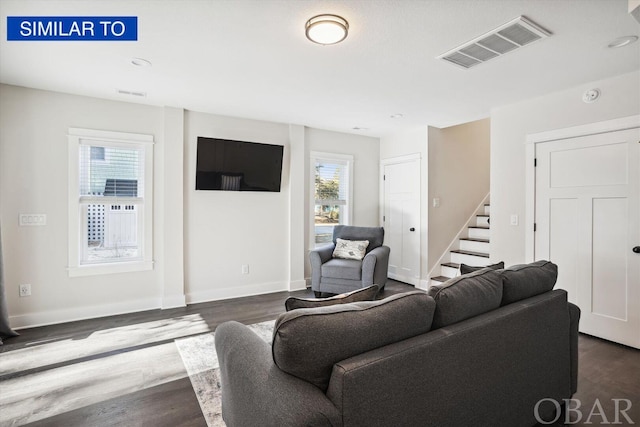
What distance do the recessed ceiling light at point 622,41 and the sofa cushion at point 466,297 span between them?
2038mm

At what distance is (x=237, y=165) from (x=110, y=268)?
1898mm

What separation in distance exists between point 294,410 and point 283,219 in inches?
154

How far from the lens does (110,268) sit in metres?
3.68

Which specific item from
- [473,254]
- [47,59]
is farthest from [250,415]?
[473,254]

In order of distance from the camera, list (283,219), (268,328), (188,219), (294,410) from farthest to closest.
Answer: (283,219)
(188,219)
(268,328)
(294,410)

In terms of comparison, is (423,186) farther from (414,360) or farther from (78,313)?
(78,313)

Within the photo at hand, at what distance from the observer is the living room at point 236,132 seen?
2.44 metres

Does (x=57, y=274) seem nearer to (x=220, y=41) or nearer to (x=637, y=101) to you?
(x=220, y=41)

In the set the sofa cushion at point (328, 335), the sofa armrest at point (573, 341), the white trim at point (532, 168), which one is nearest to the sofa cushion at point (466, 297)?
the sofa cushion at point (328, 335)

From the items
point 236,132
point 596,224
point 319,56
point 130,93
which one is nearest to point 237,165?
point 236,132

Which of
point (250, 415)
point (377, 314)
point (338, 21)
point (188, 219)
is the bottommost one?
point (250, 415)

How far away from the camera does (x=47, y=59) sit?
2.65 meters

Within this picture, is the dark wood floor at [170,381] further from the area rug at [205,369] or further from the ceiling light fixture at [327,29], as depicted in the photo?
the ceiling light fixture at [327,29]

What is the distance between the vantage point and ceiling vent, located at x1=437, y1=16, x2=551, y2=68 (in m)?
2.14
